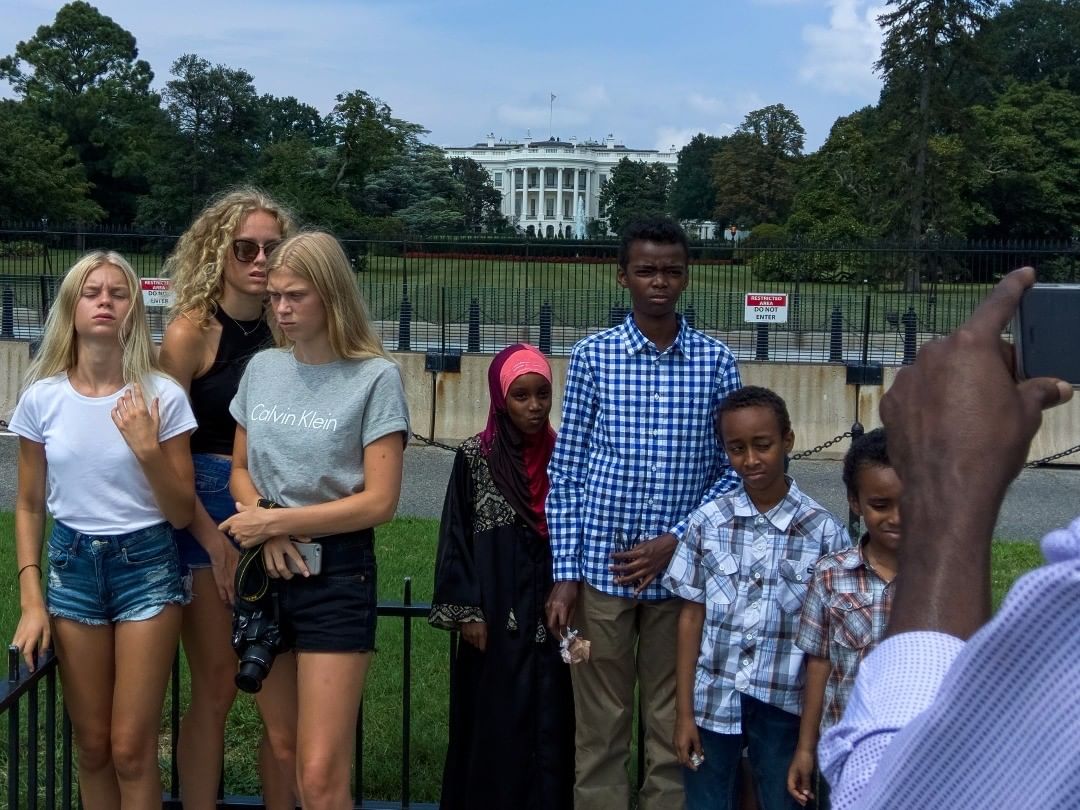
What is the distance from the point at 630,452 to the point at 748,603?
24.1 inches

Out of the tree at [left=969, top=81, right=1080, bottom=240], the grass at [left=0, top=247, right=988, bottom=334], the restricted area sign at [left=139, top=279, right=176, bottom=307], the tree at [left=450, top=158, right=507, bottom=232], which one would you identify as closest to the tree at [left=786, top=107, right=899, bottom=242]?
the tree at [left=969, top=81, right=1080, bottom=240]

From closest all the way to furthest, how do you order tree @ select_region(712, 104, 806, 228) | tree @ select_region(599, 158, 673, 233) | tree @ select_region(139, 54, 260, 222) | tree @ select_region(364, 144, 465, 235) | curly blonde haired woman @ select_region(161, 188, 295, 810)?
1. curly blonde haired woman @ select_region(161, 188, 295, 810)
2. tree @ select_region(139, 54, 260, 222)
3. tree @ select_region(364, 144, 465, 235)
4. tree @ select_region(712, 104, 806, 228)
5. tree @ select_region(599, 158, 673, 233)

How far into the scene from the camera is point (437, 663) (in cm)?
619

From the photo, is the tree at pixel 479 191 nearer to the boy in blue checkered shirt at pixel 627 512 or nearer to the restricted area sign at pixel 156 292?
the restricted area sign at pixel 156 292

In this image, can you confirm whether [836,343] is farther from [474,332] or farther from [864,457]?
[864,457]

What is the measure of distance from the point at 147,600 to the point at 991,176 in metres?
56.1

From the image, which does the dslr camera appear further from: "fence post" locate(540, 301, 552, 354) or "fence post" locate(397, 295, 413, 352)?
"fence post" locate(540, 301, 552, 354)

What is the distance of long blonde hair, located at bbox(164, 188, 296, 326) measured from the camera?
4.04 m

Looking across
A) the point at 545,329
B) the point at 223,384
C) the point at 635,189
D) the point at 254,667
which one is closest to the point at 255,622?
the point at 254,667

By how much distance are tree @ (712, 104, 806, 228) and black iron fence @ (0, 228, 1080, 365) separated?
5599cm

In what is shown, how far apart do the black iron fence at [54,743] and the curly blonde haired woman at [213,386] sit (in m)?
0.23

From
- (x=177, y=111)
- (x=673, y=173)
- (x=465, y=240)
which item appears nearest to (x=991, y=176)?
(x=177, y=111)

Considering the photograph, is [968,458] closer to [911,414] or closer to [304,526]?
[911,414]

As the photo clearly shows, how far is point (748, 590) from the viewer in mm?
3781
